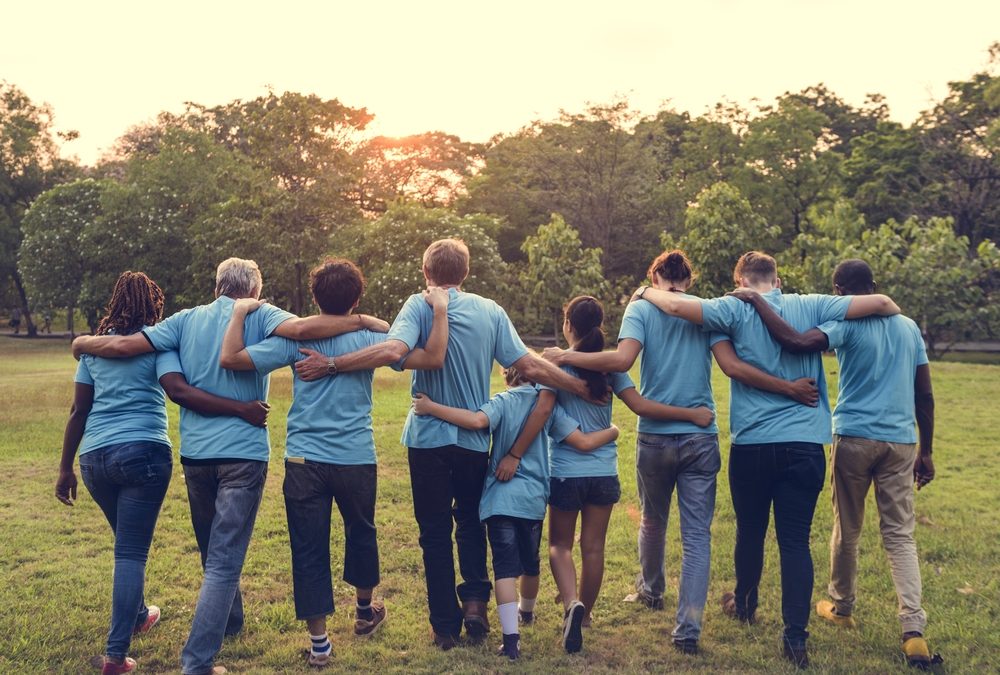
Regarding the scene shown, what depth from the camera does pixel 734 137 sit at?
147 ft

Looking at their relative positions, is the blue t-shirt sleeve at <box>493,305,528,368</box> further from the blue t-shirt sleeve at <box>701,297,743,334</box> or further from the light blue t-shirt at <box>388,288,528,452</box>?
the blue t-shirt sleeve at <box>701,297,743,334</box>

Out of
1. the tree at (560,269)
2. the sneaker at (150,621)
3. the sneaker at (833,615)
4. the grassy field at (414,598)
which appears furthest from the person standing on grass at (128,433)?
the tree at (560,269)

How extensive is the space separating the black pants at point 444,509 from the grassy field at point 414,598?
0.26 metres

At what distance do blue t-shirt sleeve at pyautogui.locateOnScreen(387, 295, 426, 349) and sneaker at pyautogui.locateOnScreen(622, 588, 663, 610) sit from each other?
7.60ft

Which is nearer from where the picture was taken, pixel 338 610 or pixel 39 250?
pixel 338 610

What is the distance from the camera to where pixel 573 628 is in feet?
16.0

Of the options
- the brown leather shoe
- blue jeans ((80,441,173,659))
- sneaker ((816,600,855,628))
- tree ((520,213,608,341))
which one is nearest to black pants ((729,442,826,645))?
sneaker ((816,600,855,628))

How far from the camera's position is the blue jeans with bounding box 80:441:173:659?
A: 468cm

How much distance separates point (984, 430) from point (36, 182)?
49.0 m

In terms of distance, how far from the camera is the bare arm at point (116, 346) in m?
4.75

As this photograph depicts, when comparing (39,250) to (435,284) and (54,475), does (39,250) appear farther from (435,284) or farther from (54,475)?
(435,284)

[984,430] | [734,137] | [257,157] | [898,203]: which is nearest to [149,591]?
[984,430]

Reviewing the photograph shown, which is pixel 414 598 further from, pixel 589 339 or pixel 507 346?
pixel 589 339

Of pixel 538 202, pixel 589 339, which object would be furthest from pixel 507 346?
pixel 538 202
